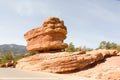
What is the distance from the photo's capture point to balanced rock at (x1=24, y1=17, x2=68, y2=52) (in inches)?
1266

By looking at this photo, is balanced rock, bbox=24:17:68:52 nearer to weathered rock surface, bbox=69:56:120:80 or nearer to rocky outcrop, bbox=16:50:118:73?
rocky outcrop, bbox=16:50:118:73

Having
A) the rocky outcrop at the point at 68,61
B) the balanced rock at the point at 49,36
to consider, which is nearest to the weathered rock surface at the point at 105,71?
the rocky outcrop at the point at 68,61

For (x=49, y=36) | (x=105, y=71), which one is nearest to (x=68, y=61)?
(x=105, y=71)

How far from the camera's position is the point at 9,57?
79.2 metres

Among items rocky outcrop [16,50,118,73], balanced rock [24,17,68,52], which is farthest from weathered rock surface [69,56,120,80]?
balanced rock [24,17,68,52]

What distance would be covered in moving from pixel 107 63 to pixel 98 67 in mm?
1243

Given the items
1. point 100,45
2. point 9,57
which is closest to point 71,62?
point 100,45

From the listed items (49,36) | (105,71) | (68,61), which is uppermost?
(49,36)

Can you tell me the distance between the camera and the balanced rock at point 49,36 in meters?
32.1

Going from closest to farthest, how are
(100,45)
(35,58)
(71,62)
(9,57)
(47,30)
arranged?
(71,62) < (35,58) < (47,30) < (100,45) < (9,57)

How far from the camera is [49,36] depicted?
32312 mm

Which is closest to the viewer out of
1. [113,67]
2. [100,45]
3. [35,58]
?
[113,67]

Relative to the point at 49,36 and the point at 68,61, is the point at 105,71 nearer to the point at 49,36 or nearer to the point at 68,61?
the point at 68,61

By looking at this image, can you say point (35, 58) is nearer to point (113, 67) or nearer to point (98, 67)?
point (98, 67)
